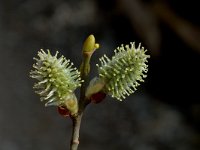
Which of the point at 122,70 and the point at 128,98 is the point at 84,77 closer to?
the point at 122,70

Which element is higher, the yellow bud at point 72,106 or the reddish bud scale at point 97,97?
the reddish bud scale at point 97,97

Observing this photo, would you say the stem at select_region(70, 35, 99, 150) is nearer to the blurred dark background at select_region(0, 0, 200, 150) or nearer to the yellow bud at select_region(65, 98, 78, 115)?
the yellow bud at select_region(65, 98, 78, 115)

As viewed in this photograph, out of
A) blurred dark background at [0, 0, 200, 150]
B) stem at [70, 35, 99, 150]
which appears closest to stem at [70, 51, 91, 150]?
stem at [70, 35, 99, 150]

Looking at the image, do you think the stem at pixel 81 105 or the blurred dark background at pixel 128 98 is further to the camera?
the blurred dark background at pixel 128 98

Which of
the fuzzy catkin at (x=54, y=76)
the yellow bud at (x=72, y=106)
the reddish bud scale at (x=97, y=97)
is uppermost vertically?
the fuzzy catkin at (x=54, y=76)

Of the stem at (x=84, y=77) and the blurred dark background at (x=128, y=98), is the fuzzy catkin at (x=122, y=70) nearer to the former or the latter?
the stem at (x=84, y=77)

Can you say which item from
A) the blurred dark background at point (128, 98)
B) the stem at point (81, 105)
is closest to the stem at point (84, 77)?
the stem at point (81, 105)

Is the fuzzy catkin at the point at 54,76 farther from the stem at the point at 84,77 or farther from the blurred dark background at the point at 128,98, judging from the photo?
the blurred dark background at the point at 128,98

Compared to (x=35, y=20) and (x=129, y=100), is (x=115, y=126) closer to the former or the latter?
(x=129, y=100)
